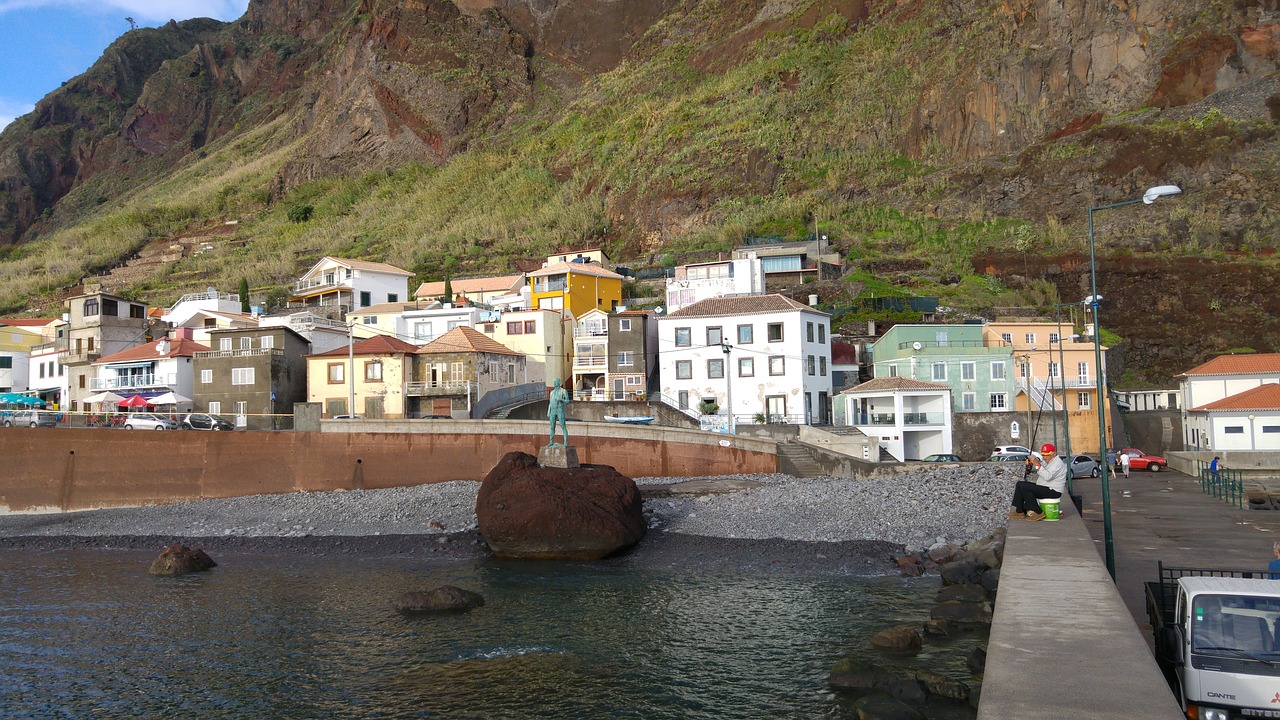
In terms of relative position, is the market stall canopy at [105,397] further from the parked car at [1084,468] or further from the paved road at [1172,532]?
the parked car at [1084,468]

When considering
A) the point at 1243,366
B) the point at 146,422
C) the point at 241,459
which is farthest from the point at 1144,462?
the point at 146,422

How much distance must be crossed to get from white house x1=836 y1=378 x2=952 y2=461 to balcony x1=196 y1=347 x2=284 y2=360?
117 feet

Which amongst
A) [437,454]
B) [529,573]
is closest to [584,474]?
[529,573]

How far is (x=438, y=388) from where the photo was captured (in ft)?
171

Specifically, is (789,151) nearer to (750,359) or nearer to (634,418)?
(750,359)

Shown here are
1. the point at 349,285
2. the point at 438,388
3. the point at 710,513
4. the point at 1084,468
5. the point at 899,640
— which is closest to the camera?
the point at 899,640

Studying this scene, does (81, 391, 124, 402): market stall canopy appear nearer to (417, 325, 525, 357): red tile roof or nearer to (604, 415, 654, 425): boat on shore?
(417, 325, 525, 357): red tile roof

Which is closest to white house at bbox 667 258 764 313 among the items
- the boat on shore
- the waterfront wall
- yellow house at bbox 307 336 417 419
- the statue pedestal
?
the boat on shore

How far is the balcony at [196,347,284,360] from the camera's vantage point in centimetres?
5378

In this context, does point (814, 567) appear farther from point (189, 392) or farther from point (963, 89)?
point (963, 89)

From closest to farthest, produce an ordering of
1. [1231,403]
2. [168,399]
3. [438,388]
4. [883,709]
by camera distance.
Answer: [883,709]
[1231,403]
[168,399]
[438,388]

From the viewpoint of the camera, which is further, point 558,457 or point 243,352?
point 243,352

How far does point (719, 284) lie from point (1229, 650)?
60351mm

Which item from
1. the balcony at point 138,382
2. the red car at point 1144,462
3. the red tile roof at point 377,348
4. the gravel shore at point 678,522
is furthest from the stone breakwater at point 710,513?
the red car at point 1144,462
